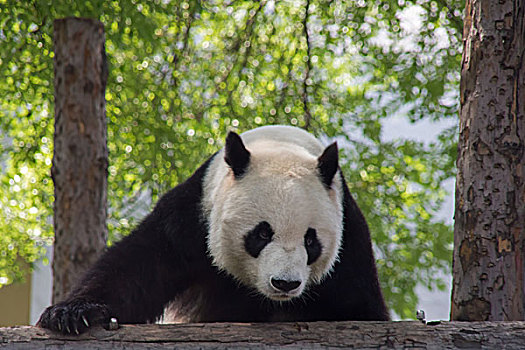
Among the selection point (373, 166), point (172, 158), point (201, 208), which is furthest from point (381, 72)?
point (201, 208)

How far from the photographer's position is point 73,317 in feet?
8.37

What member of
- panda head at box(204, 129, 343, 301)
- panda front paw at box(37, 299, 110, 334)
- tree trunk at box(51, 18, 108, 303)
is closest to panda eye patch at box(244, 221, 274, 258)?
panda head at box(204, 129, 343, 301)

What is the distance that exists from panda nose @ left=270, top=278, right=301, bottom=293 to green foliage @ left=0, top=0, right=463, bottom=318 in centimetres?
333

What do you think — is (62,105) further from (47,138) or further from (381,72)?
(381,72)

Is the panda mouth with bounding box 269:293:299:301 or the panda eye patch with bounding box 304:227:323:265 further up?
the panda eye patch with bounding box 304:227:323:265

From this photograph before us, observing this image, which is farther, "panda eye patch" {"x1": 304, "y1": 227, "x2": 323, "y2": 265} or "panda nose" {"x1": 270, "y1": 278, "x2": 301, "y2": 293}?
"panda eye patch" {"x1": 304, "y1": 227, "x2": 323, "y2": 265}

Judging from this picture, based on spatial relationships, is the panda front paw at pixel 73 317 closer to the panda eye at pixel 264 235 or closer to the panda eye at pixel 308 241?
the panda eye at pixel 264 235

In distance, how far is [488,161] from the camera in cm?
290

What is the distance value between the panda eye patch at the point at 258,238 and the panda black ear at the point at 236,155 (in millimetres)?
294

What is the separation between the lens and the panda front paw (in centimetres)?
253

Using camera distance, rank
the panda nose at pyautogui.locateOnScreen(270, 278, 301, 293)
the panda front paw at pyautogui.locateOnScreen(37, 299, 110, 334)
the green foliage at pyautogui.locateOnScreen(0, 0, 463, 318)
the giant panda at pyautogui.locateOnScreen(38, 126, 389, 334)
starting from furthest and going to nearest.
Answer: the green foliage at pyautogui.locateOnScreen(0, 0, 463, 318), the giant panda at pyautogui.locateOnScreen(38, 126, 389, 334), the panda front paw at pyautogui.locateOnScreen(37, 299, 110, 334), the panda nose at pyautogui.locateOnScreen(270, 278, 301, 293)

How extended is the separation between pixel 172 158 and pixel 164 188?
372 mm

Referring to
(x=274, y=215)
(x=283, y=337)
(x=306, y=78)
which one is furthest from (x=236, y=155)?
(x=306, y=78)

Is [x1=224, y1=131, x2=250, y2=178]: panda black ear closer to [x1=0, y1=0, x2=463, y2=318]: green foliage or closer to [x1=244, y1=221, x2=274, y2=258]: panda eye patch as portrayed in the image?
[x1=244, y1=221, x2=274, y2=258]: panda eye patch
